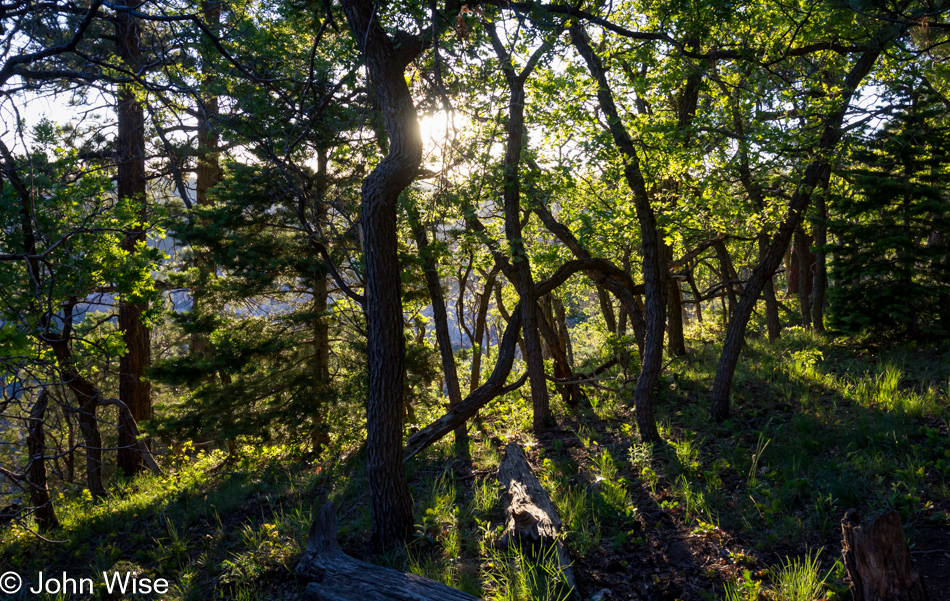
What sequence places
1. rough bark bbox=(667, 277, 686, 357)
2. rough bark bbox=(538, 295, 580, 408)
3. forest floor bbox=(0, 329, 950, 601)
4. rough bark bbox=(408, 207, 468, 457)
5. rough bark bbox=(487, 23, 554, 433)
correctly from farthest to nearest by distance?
rough bark bbox=(667, 277, 686, 357) < rough bark bbox=(538, 295, 580, 408) < rough bark bbox=(408, 207, 468, 457) < rough bark bbox=(487, 23, 554, 433) < forest floor bbox=(0, 329, 950, 601)

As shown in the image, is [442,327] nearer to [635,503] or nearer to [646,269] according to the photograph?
[646,269]

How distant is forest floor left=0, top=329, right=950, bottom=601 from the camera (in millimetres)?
4258

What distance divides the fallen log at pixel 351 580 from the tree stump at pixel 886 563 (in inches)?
103

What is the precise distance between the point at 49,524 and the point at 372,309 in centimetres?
739

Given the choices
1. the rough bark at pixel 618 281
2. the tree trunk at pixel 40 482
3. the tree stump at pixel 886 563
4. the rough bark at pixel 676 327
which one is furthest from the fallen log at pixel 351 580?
the rough bark at pixel 676 327

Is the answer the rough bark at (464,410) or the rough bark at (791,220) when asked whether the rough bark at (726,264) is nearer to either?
the rough bark at (791,220)

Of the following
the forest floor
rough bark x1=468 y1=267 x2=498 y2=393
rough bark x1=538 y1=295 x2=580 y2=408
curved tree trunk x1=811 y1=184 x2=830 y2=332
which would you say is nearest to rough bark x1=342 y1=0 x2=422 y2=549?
the forest floor

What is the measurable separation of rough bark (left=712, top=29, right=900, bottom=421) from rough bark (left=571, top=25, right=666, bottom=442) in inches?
48.2

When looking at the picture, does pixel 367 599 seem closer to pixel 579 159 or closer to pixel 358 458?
pixel 358 458

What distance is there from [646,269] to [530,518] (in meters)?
4.02

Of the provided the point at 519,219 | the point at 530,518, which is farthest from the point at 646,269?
the point at 530,518

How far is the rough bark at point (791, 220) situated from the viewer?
6.59 meters

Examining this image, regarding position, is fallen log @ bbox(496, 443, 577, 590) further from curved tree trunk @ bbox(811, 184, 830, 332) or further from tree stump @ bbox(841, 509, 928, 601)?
curved tree trunk @ bbox(811, 184, 830, 332)

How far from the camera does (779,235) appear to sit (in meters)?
7.42
